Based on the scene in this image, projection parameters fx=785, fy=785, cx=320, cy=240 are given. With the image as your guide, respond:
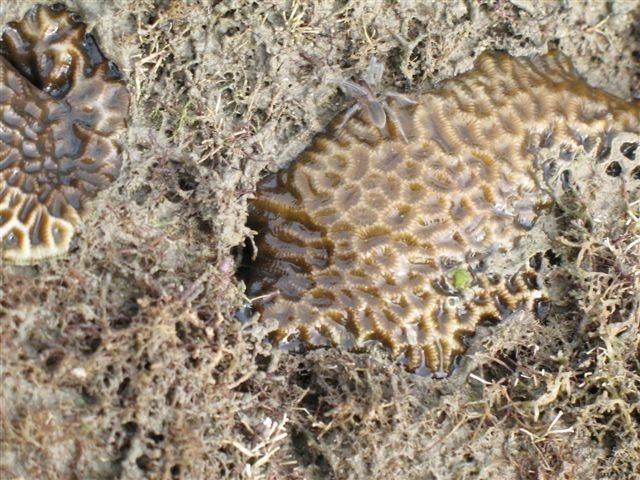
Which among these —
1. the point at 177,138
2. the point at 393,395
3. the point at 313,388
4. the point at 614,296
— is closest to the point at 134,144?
the point at 177,138

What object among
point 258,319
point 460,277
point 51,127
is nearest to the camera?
point 51,127

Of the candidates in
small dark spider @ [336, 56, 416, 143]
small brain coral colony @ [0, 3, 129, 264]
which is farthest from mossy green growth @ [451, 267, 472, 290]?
small brain coral colony @ [0, 3, 129, 264]

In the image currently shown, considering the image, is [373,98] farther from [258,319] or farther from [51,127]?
[51,127]

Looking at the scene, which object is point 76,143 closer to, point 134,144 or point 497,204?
point 134,144

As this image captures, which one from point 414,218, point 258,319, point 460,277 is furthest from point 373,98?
point 258,319

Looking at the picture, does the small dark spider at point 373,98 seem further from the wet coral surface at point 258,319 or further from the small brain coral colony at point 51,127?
the small brain coral colony at point 51,127

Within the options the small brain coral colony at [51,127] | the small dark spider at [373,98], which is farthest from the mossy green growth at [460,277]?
the small brain coral colony at [51,127]
